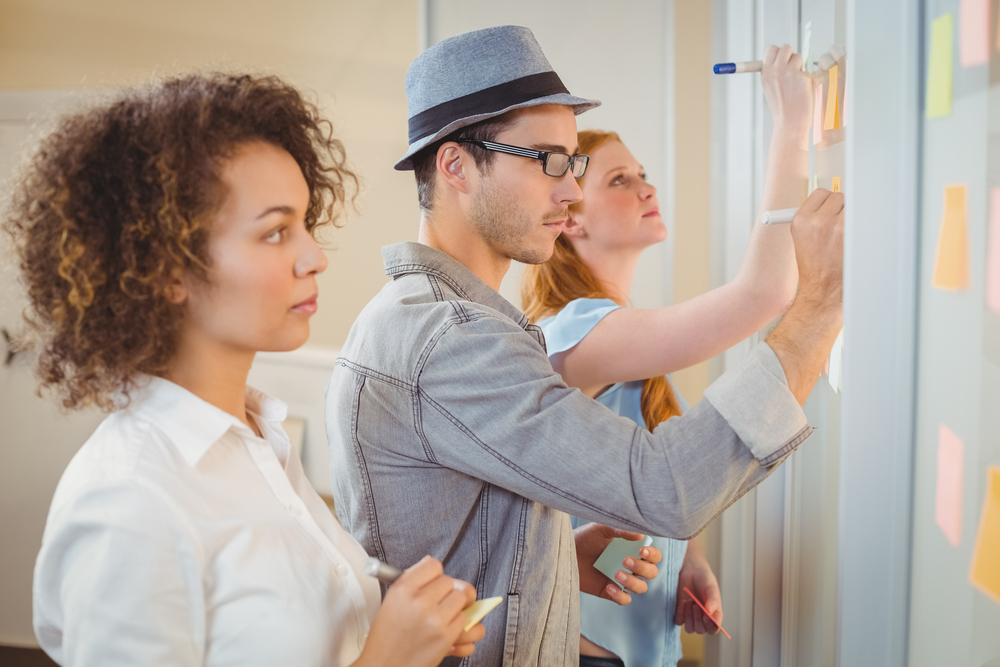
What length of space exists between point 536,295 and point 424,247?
61 centimetres

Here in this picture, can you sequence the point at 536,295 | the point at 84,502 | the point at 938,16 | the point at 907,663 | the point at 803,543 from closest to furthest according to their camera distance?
the point at 84,502
the point at 938,16
the point at 907,663
the point at 803,543
the point at 536,295

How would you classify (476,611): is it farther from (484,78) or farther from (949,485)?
(484,78)

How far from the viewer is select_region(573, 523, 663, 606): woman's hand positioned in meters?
1.28

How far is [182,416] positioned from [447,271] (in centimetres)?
47

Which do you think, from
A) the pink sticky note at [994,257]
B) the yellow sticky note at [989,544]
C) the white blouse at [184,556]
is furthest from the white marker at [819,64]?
the white blouse at [184,556]

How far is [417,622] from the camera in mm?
690

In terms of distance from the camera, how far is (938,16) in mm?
737

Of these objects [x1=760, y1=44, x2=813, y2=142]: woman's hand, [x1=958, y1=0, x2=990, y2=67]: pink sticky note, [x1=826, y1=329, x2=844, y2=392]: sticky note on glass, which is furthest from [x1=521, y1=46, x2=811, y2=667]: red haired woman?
[x1=958, y1=0, x2=990, y2=67]: pink sticky note

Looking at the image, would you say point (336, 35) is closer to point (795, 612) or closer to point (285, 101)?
point (285, 101)

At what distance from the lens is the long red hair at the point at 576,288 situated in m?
1.49

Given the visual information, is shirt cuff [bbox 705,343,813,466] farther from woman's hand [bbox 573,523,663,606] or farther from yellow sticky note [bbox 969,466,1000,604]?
woman's hand [bbox 573,523,663,606]

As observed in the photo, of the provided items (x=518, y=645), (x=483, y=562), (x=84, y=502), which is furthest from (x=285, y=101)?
(x=518, y=645)

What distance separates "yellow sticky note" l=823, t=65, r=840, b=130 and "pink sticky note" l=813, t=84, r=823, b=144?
0.13 feet

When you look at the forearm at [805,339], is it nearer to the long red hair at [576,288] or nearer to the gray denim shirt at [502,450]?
the gray denim shirt at [502,450]
